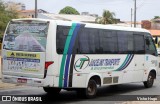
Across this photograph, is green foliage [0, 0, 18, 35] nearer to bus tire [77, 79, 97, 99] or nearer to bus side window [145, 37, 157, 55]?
bus side window [145, 37, 157, 55]

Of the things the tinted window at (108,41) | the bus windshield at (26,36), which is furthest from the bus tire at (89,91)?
the bus windshield at (26,36)

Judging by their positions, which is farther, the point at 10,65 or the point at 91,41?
the point at 91,41

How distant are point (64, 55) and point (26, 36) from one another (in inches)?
54.0

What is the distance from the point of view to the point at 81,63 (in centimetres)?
1412

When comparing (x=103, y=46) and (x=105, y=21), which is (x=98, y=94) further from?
(x=105, y=21)

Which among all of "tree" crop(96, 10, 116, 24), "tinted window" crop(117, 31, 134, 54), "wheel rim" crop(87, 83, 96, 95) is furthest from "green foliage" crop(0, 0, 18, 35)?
"wheel rim" crop(87, 83, 96, 95)

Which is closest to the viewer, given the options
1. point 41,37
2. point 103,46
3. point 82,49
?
point 41,37

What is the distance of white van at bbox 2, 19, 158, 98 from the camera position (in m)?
13.0

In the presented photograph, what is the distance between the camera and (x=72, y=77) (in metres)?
13.7

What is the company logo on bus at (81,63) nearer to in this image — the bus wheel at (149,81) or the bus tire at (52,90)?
the bus tire at (52,90)

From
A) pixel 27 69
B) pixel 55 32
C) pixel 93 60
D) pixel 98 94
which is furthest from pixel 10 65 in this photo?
pixel 98 94

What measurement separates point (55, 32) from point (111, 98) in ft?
11.2

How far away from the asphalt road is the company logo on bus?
3.61 ft

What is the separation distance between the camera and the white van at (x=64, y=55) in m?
13.0
